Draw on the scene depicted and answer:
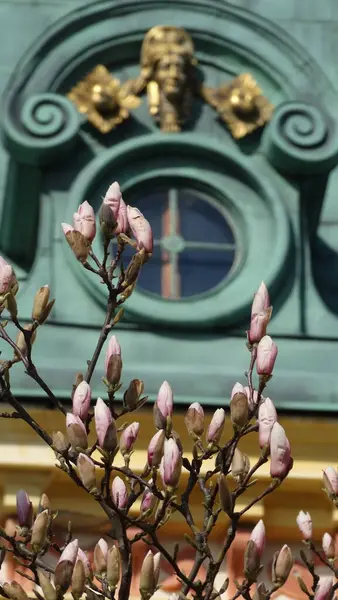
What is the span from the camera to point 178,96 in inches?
576

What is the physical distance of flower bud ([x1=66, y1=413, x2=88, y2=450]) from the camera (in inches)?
368

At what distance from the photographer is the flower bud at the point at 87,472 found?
930cm

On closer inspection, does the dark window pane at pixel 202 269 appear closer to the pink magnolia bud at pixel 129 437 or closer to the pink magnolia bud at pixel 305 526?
the pink magnolia bud at pixel 305 526

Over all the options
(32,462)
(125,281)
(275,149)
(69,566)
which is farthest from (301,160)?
(69,566)

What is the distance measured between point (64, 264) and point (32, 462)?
1757 millimetres

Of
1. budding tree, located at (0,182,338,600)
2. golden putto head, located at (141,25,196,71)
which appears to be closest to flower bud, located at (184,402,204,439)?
budding tree, located at (0,182,338,600)

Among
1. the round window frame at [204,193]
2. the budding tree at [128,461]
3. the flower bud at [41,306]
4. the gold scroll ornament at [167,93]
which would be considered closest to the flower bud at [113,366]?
the budding tree at [128,461]

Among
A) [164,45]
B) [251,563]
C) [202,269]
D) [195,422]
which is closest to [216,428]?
[195,422]

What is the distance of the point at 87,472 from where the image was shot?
30.5 ft

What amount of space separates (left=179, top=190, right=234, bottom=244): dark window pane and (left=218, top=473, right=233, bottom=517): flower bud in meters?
5.21

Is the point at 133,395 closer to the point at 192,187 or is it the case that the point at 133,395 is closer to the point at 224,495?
the point at 224,495

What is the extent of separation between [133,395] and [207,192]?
4909 millimetres

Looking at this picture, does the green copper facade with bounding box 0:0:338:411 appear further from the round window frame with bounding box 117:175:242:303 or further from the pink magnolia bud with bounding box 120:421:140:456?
the pink magnolia bud with bounding box 120:421:140:456

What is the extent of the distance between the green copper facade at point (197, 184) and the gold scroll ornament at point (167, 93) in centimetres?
9
